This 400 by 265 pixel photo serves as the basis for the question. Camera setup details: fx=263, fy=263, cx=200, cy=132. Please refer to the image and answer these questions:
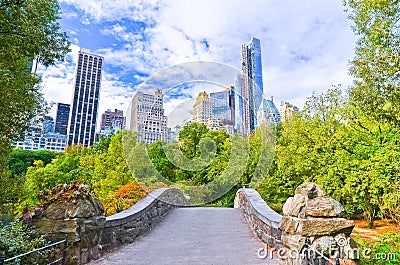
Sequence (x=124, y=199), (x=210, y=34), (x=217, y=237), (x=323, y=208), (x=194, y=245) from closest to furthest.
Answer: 1. (x=323, y=208)
2. (x=194, y=245)
3. (x=217, y=237)
4. (x=124, y=199)
5. (x=210, y=34)

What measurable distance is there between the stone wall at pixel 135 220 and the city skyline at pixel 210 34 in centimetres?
253

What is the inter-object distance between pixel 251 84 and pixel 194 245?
484 cm

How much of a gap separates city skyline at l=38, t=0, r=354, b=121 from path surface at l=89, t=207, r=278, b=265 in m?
3.09

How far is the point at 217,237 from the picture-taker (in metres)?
5.08

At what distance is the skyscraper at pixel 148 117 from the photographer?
657 centimetres

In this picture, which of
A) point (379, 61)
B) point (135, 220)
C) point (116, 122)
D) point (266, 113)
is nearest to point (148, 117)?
point (135, 220)

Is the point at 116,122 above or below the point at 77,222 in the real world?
above

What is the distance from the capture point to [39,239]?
2898 millimetres

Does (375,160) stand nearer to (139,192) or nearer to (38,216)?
(139,192)

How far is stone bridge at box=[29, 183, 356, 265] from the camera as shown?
2.82 metres

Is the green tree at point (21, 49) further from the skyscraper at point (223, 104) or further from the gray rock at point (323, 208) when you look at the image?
the gray rock at point (323, 208)

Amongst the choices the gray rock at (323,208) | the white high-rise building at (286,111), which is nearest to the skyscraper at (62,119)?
the white high-rise building at (286,111)

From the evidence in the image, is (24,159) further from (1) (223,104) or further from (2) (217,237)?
(2) (217,237)

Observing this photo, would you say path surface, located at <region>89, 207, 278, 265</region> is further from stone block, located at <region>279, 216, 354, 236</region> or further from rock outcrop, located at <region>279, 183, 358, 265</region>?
stone block, located at <region>279, 216, 354, 236</region>
